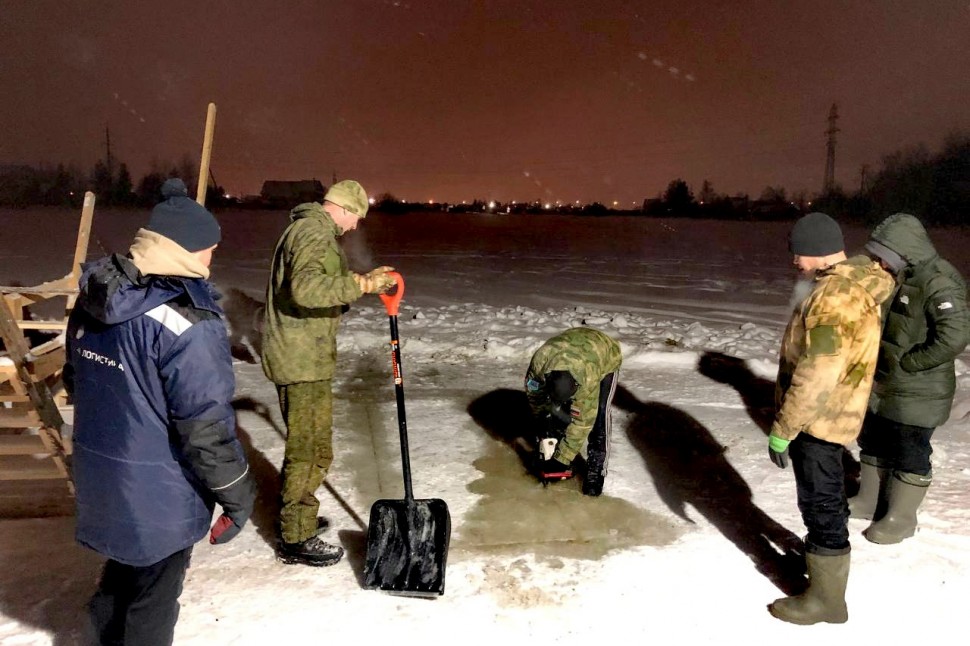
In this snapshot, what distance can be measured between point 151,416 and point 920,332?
12.6 ft

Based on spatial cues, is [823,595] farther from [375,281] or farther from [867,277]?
[375,281]

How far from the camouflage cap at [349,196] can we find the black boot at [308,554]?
5.83 feet

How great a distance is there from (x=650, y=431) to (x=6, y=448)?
4572mm

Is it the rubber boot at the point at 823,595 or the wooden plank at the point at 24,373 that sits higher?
the wooden plank at the point at 24,373

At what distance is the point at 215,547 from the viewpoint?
3.79 m

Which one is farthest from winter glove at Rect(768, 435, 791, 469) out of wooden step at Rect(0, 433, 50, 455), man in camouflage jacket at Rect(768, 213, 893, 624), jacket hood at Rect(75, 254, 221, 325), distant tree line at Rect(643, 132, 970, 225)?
distant tree line at Rect(643, 132, 970, 225)

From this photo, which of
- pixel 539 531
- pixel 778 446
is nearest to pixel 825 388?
pixel 778 446

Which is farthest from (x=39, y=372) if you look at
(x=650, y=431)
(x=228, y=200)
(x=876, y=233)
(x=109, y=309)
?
(x=228, y=200)

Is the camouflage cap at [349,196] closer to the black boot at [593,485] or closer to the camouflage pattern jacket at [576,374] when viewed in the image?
the camouflage pattern jacket at [576,374]

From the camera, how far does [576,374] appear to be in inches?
165

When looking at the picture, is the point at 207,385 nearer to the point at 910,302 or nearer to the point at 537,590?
the point at 537,590

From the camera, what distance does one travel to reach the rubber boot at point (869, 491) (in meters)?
4.10

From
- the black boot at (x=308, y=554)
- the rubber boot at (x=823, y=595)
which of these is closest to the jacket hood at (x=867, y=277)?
the rubber boot at (x=823, y=595)

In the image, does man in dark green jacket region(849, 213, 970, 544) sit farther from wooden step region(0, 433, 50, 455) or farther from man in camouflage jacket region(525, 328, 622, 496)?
wooden step region(0, 433, 50, 455)
